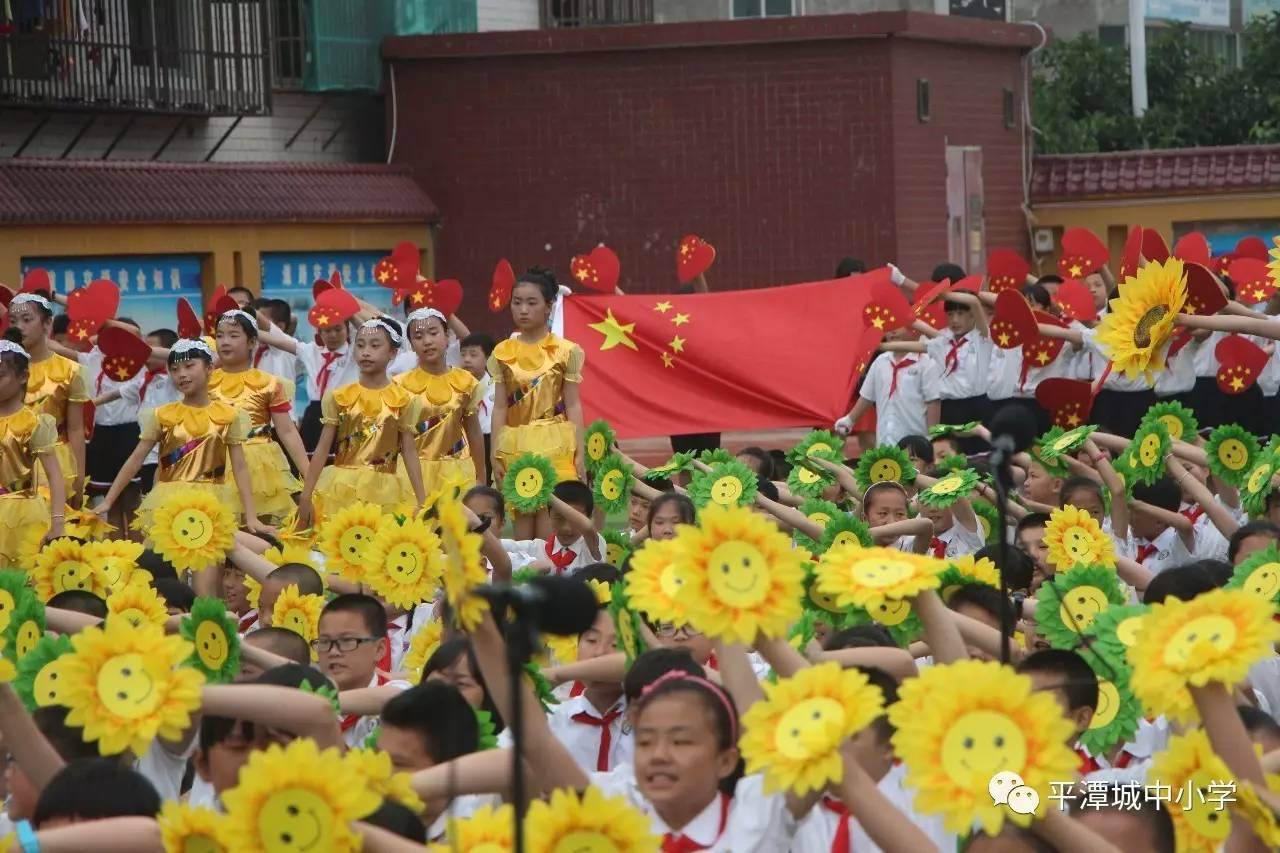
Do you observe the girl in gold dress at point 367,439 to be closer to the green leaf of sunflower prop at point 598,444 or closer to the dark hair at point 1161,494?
the green leaf of sunflower prop at point 598,444

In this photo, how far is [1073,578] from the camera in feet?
19.9

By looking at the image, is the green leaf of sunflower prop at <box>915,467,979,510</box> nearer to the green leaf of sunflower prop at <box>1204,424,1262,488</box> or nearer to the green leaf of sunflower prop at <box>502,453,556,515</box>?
the green leaf of sunflower prop at <box>1204,424,1262,488</box>

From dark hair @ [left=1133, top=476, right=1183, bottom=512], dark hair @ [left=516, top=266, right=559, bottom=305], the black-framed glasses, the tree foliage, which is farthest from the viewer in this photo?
the tree foliage

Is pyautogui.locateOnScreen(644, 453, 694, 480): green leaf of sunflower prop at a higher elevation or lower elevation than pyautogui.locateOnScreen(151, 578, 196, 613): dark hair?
higher

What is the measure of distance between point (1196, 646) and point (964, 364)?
29.3 feet

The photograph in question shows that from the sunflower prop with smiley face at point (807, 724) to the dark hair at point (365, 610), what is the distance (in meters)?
2.50

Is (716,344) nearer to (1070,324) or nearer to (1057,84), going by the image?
(1070,324)

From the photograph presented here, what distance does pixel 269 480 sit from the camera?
11250 millimetres

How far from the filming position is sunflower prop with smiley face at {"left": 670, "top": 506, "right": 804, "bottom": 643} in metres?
4.33

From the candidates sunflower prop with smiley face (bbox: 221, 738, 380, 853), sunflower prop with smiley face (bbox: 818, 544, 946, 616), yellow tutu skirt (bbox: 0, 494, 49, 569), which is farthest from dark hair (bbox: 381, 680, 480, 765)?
yellow tutu skirt (bbox: 0, 494, 49, 569)

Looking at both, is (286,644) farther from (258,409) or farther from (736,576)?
(258,409)

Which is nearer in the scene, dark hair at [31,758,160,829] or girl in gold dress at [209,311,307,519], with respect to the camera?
dark hair at [31,758,160,829]

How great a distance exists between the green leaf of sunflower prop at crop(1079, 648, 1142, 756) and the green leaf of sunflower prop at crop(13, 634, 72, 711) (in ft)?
7.58

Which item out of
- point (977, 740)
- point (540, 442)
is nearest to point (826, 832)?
point (977, 740)
